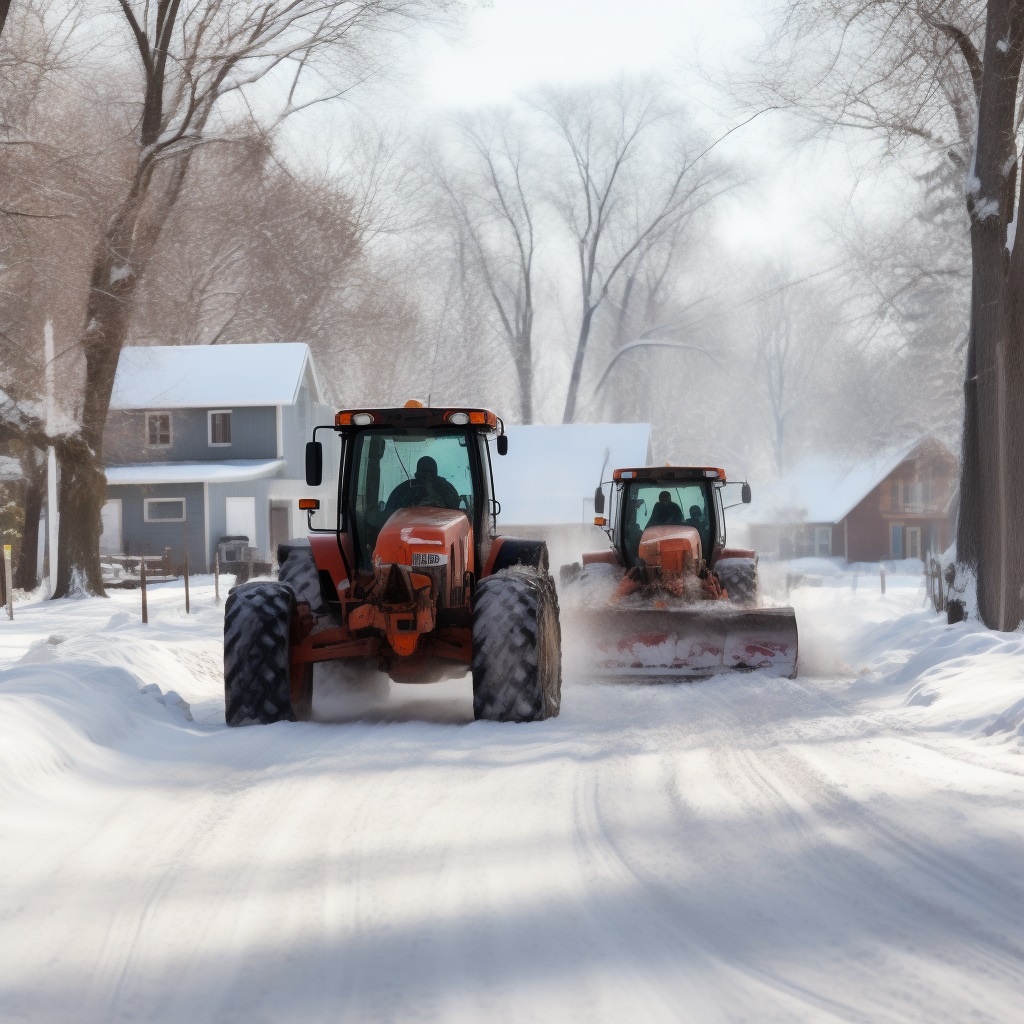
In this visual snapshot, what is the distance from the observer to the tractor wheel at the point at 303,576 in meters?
10.3

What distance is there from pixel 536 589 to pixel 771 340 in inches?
2986

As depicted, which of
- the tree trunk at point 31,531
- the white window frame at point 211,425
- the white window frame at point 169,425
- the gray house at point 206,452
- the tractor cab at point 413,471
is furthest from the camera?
the white window frame at point 211,425

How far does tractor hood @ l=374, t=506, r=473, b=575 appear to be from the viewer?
9.02 m

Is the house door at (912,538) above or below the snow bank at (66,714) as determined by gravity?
above

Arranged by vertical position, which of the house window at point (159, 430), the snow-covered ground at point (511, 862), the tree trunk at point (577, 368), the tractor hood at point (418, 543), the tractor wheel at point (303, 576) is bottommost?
the snow-covered ground at point (511, 862)

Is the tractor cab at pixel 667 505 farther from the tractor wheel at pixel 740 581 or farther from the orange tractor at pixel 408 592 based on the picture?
the orange tractor at pixel 408 592

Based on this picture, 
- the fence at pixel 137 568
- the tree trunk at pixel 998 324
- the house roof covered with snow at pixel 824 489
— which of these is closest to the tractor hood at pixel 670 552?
the tree trunk at pixel 998 324

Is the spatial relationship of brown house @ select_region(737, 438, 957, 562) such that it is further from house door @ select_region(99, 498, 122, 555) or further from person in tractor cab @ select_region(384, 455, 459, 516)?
person in tractor cab @ select_region(384, 455, 459, 516)

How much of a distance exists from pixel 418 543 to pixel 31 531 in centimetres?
2634

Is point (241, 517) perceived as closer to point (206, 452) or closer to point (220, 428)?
point (206, 452)

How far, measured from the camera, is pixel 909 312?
36.7 m

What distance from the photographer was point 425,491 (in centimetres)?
1002

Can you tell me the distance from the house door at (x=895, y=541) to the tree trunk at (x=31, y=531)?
38.9 m

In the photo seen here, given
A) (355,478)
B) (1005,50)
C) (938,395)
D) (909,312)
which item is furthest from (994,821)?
(938,395)
